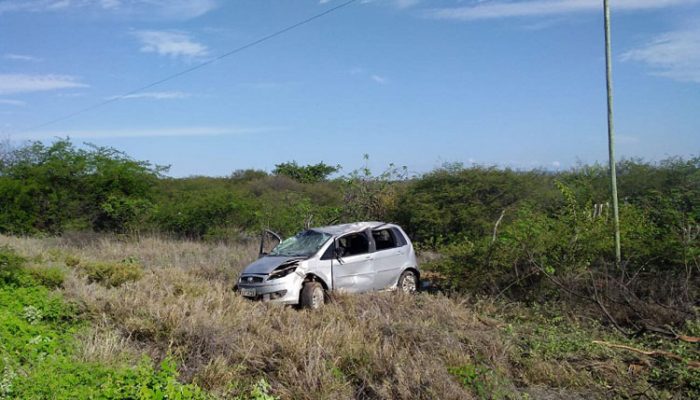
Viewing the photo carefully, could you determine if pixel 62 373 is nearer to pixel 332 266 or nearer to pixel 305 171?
pixel 332 266

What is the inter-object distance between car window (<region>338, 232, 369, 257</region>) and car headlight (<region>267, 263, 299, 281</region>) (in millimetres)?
1323

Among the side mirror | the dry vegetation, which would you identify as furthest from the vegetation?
the side mirror

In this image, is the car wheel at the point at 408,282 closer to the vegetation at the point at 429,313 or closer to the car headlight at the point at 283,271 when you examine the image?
the vegetation at the point at 429,313

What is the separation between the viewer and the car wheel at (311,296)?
38.2 feet

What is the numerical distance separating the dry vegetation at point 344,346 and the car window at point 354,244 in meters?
1.77

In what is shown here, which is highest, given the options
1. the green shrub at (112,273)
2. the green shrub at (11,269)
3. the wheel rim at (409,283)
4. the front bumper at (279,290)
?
the green shrub at (11,269)

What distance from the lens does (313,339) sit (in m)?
8.17

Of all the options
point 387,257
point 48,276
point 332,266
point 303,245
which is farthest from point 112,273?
point 387,257

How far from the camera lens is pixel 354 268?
1254 cm

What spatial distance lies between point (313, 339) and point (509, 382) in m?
2.51

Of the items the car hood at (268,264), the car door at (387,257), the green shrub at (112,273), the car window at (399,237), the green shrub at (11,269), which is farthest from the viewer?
the car window at (399,237)

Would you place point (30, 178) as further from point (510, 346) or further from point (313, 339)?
point (510, 346)

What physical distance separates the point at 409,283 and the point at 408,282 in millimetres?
41

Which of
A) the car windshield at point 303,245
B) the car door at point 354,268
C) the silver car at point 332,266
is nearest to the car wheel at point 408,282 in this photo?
the silver car at point 332,266
